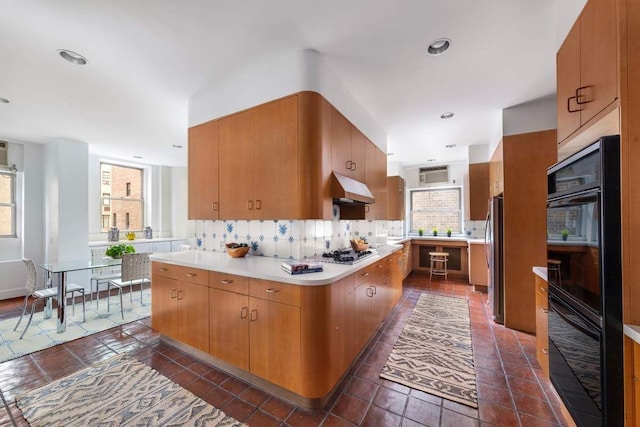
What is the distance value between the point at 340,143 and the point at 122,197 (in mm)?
6011

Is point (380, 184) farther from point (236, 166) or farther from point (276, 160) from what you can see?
point (236, 166)

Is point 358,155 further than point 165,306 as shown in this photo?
Yes

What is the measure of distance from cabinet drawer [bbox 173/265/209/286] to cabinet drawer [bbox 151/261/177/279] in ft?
0.17

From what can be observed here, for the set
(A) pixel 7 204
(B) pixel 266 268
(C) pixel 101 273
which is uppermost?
(A) pixel 7 204

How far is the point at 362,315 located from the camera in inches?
92.9

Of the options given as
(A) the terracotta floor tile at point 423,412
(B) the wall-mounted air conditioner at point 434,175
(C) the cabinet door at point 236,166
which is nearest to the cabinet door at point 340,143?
(C) the cabinet door at point 236,166

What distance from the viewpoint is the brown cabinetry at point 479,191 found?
4.64 meters

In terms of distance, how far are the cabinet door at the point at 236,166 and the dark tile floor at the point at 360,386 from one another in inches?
58.3

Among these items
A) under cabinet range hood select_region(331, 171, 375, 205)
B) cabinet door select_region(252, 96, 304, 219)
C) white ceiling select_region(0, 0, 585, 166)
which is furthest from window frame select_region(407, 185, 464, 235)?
cabinet door select_region(252, 96, 304, 219)

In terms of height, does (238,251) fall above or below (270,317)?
above

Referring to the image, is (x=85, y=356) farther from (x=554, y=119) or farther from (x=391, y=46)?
(x=554, y=119)

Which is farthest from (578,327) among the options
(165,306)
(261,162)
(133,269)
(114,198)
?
(114,198)

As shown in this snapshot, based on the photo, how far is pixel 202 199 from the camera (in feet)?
9.57

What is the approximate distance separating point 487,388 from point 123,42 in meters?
4.10
